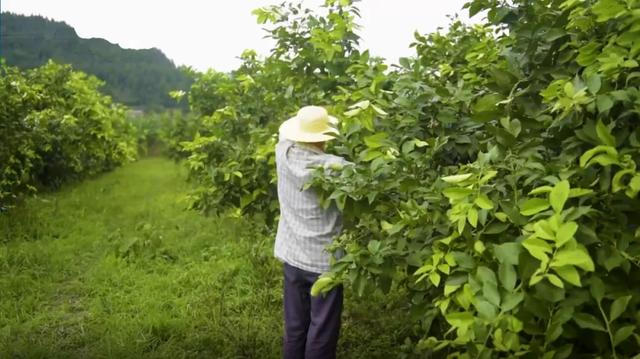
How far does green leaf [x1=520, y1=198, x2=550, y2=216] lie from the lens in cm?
117

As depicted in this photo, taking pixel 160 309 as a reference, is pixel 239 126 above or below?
above

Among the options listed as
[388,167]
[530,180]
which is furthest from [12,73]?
[530,180]

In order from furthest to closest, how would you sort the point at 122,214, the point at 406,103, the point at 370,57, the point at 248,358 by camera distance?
1. the point at 122,214
2. the point at 248,358
3. the point at 370,57
4. the point at 406,103

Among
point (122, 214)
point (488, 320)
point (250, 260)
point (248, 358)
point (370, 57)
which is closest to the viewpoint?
point (488, 320)

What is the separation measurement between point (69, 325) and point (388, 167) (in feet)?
8.62

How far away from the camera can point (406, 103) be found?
6.36ft

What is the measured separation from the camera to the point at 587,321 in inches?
47.3

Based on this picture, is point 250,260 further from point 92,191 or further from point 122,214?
point 92,191

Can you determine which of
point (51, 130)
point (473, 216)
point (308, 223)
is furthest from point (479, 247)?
point (51, 130)

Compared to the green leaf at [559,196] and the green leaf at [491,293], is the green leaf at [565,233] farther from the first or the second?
the green leaf at [491,293]

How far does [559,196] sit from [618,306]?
0.97 ft

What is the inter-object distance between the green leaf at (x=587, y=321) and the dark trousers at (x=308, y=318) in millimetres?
1150

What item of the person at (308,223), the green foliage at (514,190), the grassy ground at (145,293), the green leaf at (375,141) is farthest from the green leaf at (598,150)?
the grassy ground at (145,293)

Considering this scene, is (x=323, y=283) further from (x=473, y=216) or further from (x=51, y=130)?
(x=51, y=130)
